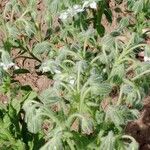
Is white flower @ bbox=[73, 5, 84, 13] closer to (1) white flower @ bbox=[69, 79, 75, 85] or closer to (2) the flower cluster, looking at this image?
(2) the flower cluster

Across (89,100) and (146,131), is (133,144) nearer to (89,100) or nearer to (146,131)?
(89,100)

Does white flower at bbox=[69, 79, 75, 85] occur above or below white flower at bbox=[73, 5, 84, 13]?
below

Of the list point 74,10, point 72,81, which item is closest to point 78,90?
point 72,81

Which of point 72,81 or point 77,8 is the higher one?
point 77,8

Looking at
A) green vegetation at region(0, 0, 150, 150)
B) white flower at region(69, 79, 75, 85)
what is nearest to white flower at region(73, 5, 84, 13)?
green vegetation at region(0, 0, 150, 150)

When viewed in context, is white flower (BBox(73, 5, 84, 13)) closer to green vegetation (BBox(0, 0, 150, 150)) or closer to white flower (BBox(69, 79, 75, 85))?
green vegetation (BBox(0, 0, 150, 150))

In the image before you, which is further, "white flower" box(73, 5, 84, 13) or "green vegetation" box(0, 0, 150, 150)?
"white flower" box(73, 5, 84, 13)

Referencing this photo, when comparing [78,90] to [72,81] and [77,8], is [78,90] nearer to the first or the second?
[72,81]

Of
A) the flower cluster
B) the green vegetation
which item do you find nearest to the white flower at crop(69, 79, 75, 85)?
the green vegetation

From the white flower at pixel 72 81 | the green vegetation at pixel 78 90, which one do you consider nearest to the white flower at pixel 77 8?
the green vegetation at pixel 78 90

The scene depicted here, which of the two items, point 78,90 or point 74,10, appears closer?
point 78,90

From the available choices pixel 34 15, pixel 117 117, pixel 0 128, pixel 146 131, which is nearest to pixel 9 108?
pixel 0 128
